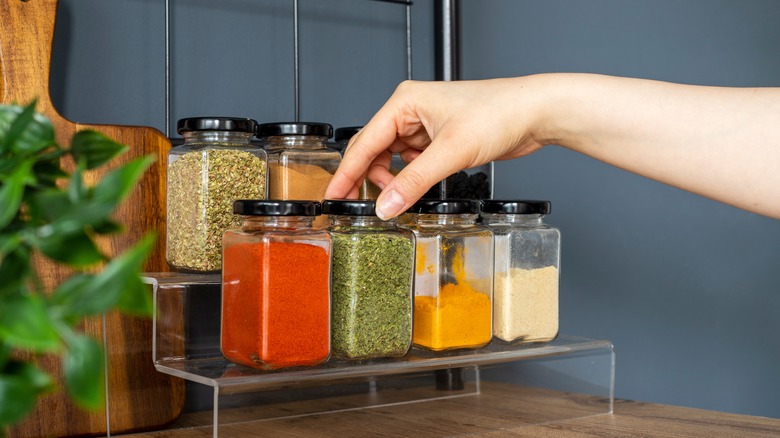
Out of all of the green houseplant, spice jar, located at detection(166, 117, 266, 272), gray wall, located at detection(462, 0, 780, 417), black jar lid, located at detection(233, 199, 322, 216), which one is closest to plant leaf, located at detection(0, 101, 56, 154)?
the green houseplant

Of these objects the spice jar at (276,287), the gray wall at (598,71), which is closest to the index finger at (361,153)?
the spice jar at (276,287)

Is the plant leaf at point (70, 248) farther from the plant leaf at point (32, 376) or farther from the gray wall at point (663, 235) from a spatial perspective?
the gray wall at point (663, 235)

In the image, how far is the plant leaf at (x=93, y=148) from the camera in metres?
0.27

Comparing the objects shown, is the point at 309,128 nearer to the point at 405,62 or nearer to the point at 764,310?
the point at 405,62

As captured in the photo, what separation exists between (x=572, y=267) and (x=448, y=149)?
2.09ft

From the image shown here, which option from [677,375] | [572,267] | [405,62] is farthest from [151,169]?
[677,375]

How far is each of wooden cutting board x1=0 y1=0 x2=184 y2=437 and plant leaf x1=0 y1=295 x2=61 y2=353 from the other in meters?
0.78

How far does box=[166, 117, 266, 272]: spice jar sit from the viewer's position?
91cm

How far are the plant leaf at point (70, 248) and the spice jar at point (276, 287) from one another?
0.58 meters

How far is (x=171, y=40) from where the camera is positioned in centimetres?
120

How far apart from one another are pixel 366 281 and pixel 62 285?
26.2 inches

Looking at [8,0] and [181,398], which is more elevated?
[8,0]

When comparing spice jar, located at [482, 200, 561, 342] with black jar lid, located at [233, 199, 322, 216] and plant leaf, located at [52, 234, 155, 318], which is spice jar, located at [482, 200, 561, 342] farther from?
plant leaf, located at [52, 234, 155, 318]

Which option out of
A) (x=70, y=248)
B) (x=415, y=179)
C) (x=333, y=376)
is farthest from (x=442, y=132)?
(x=70, y=248)
